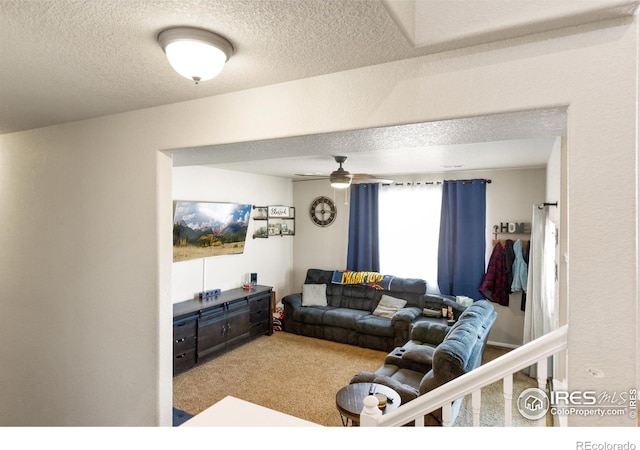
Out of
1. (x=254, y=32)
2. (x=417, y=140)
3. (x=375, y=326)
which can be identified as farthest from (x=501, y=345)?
(x=254, y=32)

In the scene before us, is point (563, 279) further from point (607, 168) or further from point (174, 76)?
point (174, 76)

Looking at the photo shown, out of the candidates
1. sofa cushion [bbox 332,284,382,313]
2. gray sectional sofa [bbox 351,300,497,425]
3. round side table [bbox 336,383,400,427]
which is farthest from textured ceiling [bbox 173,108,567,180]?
sofa cushion [bbox 332,284,382,313]

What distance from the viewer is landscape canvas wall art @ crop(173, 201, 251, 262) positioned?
4566 mm

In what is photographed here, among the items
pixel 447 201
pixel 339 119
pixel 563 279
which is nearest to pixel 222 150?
pixel 339 119

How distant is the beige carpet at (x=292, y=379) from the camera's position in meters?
→ 3.54

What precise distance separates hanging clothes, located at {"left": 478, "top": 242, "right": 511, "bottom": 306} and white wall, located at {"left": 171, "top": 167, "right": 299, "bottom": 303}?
3417 mm

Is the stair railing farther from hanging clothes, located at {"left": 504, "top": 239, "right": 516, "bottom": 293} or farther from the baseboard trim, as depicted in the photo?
the baseboard trim

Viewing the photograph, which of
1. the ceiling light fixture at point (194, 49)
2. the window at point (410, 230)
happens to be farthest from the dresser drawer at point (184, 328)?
the ceiling light fixture at point (194, 49)

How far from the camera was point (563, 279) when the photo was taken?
2285 mm

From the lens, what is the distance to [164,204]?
202 centimetres

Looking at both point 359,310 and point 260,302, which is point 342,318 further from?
point 260,302

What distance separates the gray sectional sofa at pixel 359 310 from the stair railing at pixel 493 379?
11.5 ft

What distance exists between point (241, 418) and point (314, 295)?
4649 mm
